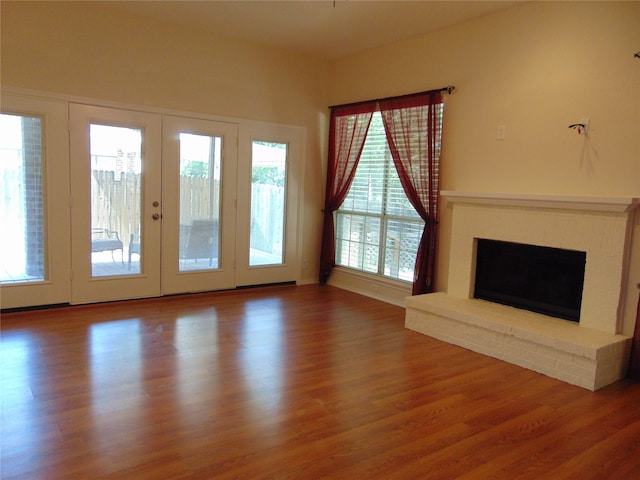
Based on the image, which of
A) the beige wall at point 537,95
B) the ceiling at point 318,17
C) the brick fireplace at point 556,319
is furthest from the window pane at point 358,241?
the ceiling at point 318,17

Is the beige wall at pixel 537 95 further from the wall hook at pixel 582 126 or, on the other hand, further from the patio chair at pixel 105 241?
the patio chair at pixel 105 241

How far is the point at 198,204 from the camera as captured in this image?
5281 millimetres

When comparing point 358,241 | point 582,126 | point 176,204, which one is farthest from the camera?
point 358,241

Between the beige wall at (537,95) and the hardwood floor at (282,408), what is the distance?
50.0 inches

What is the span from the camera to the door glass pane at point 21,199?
13.7 ft

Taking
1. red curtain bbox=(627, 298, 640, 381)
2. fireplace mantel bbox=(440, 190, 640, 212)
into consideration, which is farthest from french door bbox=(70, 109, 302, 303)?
red curtain bbox=(627, 298, 640, 381)

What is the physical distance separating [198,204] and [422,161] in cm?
251

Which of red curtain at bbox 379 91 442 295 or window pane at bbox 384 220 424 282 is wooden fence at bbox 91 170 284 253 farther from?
red curtain at bbox 379 91 442 295

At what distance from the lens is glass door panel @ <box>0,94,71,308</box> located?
4188 mm

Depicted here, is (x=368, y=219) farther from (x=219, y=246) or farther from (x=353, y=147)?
(x=219, y=246)

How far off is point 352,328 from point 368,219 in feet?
5.51

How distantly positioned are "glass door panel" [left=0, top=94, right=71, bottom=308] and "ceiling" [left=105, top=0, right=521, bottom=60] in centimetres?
129

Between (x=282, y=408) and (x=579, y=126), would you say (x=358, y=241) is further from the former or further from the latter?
(x=282, y=408)

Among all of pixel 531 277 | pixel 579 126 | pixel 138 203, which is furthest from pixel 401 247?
pixel 138 203
